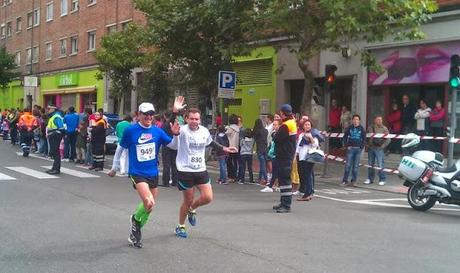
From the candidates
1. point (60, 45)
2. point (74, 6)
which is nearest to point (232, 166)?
point (74, 6)

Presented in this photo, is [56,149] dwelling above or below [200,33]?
below

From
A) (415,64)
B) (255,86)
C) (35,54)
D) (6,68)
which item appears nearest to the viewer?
(415,64)

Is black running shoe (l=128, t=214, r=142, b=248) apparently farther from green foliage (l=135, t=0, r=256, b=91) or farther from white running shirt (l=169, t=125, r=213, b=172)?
green foliage (l=135, t=0, r=256, b=91)

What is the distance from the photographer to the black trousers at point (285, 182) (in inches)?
411

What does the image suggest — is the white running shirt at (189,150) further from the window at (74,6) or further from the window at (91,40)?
the window at (74,6)

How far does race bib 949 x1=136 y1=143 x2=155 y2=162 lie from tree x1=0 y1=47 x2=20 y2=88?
41.8 metres

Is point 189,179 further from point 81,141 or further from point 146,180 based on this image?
point 81,141

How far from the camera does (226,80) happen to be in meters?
18.8

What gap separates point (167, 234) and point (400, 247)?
2952mm

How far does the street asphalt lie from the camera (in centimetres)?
657

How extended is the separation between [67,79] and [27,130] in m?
19.7

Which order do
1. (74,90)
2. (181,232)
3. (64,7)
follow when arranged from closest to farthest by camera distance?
1. (181,232)
2. (74,90)
3. (64,7)

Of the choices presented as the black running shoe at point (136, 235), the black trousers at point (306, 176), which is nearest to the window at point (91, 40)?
the black trousers at point (306, 176)

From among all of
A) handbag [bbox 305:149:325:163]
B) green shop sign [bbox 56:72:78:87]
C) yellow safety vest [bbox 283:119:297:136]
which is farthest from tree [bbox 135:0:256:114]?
green shop sign [bbox 56:72:78:87]
